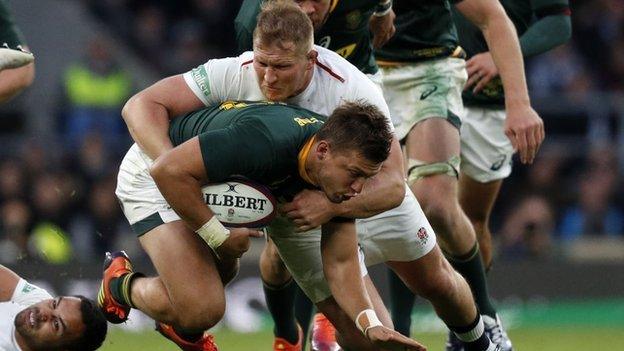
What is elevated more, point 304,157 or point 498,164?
point 304,157

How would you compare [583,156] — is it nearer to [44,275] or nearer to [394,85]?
[44,275]

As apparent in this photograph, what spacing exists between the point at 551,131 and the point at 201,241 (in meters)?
9.56

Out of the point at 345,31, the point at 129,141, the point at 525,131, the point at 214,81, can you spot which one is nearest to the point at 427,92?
the point at 345,31

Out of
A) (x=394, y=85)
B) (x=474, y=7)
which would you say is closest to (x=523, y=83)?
(x=474, y=7)

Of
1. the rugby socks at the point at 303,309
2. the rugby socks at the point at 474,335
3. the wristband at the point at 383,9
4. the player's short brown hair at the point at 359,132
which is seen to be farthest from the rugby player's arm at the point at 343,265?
the rugby socks at the point at 303,309

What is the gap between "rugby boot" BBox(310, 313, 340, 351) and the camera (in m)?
8.21

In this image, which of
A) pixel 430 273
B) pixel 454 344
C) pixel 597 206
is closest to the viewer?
pixel 430 273

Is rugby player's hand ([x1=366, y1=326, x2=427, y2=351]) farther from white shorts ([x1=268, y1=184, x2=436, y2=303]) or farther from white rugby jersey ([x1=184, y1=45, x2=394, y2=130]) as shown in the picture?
white rugby jersey ([x1=184, y1=45, x2=394, y2=130])

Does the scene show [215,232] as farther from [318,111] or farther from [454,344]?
[454,344]

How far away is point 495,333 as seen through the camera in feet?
28.0

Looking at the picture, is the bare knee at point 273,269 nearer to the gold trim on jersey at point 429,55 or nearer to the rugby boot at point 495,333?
the rugby boot at point 495,333

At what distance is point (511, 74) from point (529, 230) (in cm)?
675

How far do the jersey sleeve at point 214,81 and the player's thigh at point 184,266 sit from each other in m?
0.65

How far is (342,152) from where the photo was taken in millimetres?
6598
